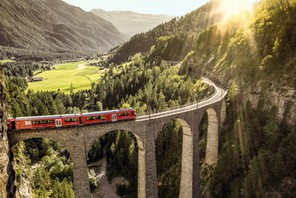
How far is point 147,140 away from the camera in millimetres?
44906

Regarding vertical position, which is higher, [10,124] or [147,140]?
[10,124]

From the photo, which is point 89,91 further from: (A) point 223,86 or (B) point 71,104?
(A) point 223,86

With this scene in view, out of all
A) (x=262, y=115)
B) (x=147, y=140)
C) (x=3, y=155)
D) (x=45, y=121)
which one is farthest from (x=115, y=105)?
(x=3, y=155)

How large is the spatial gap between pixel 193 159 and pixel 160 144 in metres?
27.8

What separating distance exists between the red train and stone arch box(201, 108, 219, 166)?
27.0 metres

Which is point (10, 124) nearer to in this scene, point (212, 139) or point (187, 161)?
point (187, 161)

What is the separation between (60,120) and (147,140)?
14.5 m

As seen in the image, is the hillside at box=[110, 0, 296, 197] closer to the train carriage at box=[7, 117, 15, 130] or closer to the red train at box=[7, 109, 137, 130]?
the red train at box=[7, 109, 137, 130]

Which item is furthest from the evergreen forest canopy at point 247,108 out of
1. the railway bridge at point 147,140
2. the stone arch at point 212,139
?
the railway bridge at point 147,140

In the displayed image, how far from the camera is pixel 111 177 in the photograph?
268 feet

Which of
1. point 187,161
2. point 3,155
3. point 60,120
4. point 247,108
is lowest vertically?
point 187,161

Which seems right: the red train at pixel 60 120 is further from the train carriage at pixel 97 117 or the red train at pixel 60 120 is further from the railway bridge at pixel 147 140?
the railway bridge at pixel 147 140

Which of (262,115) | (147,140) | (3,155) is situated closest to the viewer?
(3,155)

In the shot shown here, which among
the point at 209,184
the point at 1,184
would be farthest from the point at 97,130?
the point at 209,184
